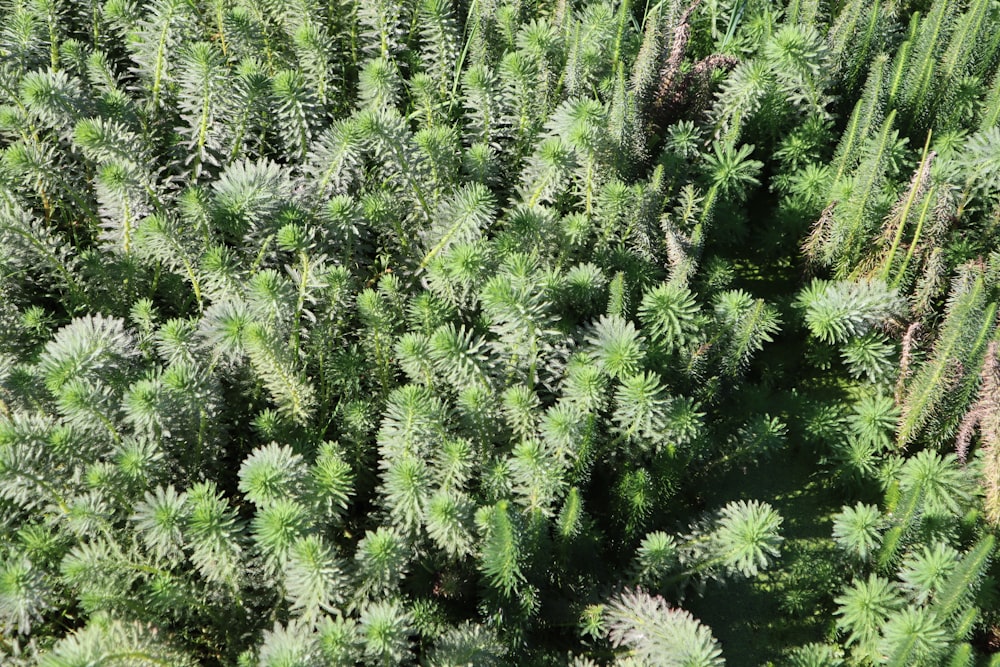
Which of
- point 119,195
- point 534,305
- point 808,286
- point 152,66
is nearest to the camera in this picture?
point 534,305

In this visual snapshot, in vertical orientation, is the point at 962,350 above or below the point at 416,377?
above

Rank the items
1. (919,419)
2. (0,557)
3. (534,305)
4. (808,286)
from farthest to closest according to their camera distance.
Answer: (808,286) → (919,419) → (534,305) → (0,557)

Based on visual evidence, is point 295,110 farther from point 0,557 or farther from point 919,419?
point 919,419

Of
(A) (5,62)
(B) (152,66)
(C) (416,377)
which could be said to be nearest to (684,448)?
(C) (416,377)

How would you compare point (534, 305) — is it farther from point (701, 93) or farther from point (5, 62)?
point (5, 62)

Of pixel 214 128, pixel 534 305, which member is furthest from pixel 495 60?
pixel 534 305

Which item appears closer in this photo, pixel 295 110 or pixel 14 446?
pixel 14 446

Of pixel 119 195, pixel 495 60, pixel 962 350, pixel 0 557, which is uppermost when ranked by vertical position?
pixel 495 60
